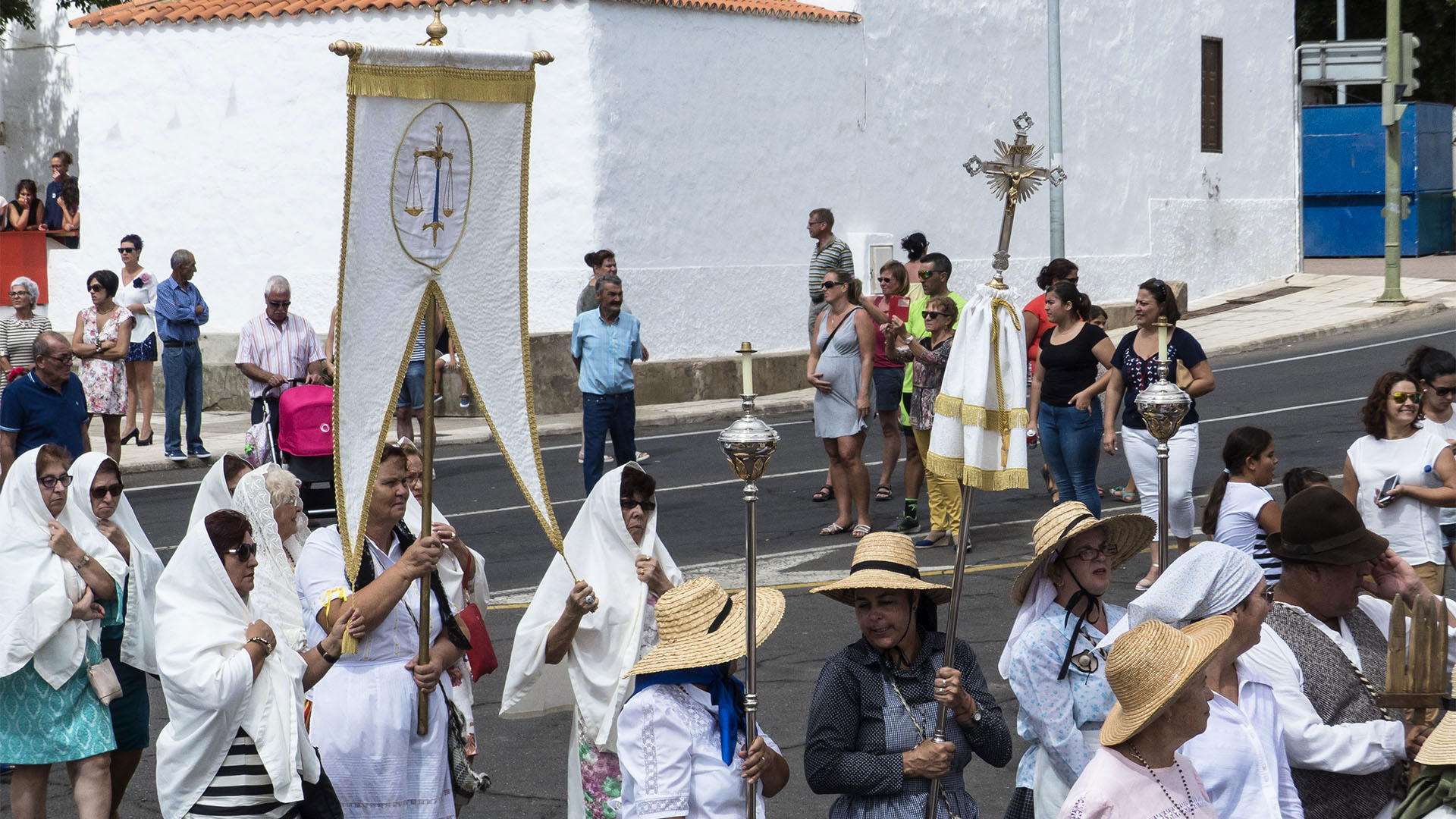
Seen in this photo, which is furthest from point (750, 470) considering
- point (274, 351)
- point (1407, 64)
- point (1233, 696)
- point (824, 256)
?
point (1407, 64)

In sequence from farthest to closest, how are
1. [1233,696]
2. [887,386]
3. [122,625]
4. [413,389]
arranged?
[413,389]
[887,386]
[122,625]
[1233,696]

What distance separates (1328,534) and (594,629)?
7.96 feet

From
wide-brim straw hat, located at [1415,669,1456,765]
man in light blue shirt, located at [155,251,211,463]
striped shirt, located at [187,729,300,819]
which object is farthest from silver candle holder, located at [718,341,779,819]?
man in light blue shirt, located at [155,251,211,463]

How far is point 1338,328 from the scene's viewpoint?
78.3ft

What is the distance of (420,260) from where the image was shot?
17.8 ft

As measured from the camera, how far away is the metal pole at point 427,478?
17.1 feet

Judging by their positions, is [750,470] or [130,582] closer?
[750,470]

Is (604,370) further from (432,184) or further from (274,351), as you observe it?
(432,184)

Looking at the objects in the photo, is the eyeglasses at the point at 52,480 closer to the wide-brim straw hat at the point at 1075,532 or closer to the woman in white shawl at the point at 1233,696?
the wide-brim straw hat at the point at 1075,532

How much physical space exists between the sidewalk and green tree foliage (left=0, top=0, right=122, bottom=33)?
9267mm

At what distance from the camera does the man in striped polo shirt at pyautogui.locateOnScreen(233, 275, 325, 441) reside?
1349cm

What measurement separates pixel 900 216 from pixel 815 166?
72.5 inches

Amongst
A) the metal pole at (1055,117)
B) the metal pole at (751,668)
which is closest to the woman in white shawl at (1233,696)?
the metal pole at (751,668)

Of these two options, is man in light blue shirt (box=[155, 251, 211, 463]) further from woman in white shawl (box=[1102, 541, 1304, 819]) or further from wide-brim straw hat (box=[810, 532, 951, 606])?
woman in white shawl (box=[1102, 541, 1304, 819])
